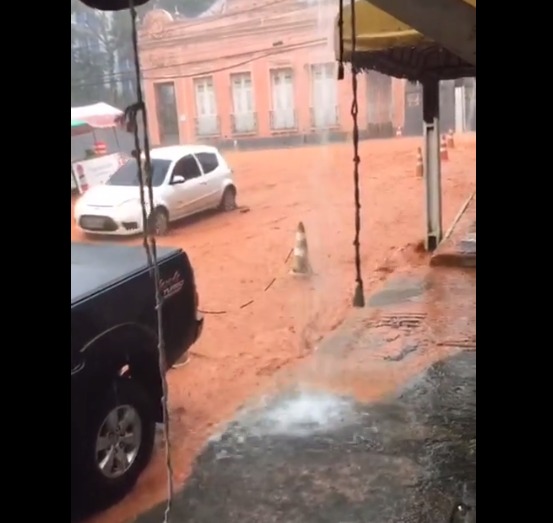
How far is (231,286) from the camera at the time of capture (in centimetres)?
111

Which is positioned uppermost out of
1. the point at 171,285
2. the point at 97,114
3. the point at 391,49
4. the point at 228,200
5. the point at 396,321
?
the point at 391,49

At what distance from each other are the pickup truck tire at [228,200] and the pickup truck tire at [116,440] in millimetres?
300

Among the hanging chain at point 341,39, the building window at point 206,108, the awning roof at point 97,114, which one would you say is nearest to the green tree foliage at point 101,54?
the awning roof at point 97,114

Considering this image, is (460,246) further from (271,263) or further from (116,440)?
(116,440)

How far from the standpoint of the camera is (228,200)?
1.11 metres

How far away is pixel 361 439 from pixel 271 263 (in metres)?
0.31

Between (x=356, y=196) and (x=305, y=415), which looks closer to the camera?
(x=305, y=415)

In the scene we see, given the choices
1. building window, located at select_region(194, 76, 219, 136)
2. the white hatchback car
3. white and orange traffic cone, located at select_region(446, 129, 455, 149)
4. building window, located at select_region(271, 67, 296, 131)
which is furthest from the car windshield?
white and orange traffic cone, located at select_region(446, 129, 455, 149)

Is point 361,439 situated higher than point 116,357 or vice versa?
point 116,357

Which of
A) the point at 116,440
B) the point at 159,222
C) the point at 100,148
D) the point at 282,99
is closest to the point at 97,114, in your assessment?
the point at 100,148

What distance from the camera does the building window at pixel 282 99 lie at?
44.4 inches

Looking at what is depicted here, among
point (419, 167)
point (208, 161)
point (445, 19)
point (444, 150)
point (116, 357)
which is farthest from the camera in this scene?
point (419, 167)
